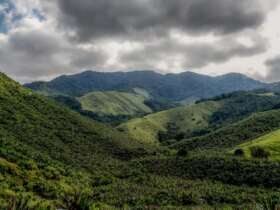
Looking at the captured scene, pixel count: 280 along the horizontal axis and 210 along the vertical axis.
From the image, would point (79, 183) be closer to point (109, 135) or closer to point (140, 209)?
point (140, 209)

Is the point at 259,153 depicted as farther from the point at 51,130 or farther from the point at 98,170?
the point at 51,130

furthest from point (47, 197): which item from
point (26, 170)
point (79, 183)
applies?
point (79, 183)

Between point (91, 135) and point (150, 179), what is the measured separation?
54264 millimetres

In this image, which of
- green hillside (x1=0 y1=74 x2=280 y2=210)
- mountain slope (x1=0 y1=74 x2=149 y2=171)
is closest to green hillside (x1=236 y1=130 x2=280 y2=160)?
green hillside (x1=0 y1=74 x2=280 y2=210)

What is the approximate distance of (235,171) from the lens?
121 meters

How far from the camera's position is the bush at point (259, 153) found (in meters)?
132

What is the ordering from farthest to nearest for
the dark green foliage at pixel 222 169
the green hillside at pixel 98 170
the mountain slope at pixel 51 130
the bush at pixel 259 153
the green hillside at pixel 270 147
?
the green hillside at pixel 270 147
the bush at pixel 259 153
the mountain slope at pixel 51 130
the dark green foliage at pixel 222 169
the green hillside at pixel 98 170

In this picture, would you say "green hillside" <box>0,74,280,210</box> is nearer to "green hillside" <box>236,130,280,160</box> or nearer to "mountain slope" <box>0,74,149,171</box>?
"mountain slope" <box>0,74,149,171</box>

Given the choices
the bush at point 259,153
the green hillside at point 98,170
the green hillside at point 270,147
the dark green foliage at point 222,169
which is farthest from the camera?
the green hillside at point 270,147

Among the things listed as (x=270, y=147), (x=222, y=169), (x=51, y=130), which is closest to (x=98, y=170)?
(x=51, y=130)

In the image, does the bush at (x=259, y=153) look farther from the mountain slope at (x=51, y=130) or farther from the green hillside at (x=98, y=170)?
the mountain slope at (x=51, y=130)

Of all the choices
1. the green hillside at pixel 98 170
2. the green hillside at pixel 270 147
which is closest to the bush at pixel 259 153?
the green hillside at pixel 270 147

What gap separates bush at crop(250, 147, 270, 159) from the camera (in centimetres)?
13250

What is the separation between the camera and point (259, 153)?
440 ft
